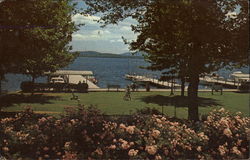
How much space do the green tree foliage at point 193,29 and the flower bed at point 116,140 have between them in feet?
11.1

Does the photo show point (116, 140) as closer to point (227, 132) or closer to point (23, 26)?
point (227, 132)

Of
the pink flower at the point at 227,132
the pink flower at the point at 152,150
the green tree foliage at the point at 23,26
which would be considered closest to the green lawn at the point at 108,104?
the green tree foliage at the point at 23,26

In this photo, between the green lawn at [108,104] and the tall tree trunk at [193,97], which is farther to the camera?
the green lawn at [108,104]

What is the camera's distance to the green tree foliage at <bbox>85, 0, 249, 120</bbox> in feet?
35.6

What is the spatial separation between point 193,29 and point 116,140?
5.33 meters

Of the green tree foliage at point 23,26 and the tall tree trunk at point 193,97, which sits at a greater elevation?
the green tree foliage at point 23,26

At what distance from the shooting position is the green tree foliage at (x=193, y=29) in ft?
35.6

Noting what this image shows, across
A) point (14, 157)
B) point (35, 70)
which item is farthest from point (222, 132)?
point (35, 70)

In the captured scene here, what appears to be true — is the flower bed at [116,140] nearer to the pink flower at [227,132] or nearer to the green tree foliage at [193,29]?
the pink flower at [227,132]

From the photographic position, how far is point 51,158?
820cm

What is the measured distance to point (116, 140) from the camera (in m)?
8.61

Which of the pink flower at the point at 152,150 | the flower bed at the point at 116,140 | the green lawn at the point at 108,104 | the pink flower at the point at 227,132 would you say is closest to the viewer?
the pink flower at the point at 152,150

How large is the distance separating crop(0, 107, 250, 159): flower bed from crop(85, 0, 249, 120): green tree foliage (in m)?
3.40

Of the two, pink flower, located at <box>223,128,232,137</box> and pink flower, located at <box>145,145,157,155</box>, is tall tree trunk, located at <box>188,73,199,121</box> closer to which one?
pink flower, located at <box>223,128,232,137</box>
